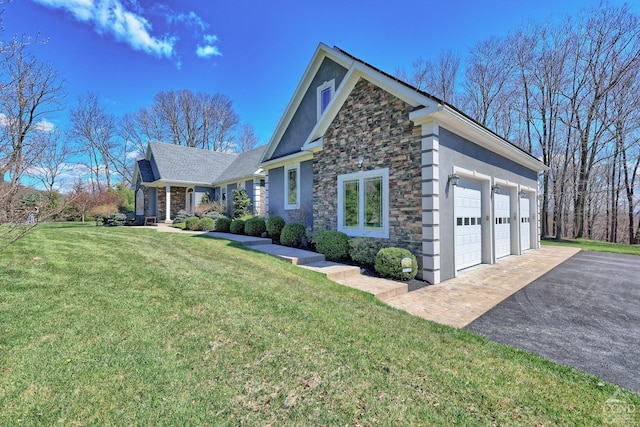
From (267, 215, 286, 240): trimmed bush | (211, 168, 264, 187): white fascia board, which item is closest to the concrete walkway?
(267, 215, 286, 240): trimmed bush

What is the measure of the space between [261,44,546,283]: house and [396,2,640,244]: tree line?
10972mm

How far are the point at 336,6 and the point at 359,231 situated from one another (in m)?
8.33

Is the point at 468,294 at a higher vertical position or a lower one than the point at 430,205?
lower

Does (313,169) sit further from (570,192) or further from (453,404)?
(570,192)

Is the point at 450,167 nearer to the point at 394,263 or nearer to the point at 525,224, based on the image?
the point at 394,263

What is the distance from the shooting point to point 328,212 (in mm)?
9641

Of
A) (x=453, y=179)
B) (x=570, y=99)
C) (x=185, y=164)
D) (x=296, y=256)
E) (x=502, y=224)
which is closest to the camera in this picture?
(x=453, y=179)

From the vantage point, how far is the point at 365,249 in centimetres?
779

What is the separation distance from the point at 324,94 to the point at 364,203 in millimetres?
5902

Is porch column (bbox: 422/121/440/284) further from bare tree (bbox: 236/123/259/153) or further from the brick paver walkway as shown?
bare tree (bbox: 236/123/259/153)

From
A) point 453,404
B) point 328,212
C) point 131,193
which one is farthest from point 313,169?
point 131,193

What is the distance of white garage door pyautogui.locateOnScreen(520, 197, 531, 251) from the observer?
1256cm

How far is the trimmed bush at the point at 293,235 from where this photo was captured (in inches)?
403

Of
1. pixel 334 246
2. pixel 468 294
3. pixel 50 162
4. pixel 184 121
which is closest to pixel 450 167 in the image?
pixel 468 294
